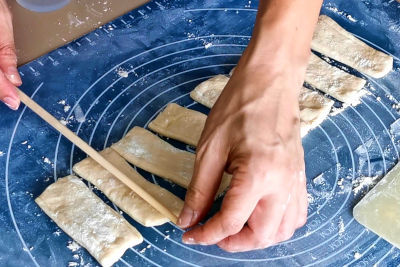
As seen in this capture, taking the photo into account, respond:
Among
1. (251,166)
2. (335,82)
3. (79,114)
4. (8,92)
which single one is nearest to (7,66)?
(8,92)

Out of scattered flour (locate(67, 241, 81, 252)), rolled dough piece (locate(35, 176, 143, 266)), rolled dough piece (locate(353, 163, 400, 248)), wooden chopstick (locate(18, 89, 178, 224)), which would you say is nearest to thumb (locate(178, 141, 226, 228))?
wooden chopstick (locate(18, 89, 178, 224))

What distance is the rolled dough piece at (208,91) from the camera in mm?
1674

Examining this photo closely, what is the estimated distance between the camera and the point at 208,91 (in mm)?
1690

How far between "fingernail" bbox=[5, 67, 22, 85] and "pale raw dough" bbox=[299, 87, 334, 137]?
2.81ft

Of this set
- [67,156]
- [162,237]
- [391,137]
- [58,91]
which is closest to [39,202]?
[67,156]

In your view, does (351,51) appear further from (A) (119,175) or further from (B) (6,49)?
(B) (6,49)

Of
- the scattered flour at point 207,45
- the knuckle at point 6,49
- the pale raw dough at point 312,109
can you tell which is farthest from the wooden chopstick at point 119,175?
the scattered flour at point 207,45

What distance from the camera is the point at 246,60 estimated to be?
1.25 meters

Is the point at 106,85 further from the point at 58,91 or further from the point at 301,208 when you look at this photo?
the point at 301,208

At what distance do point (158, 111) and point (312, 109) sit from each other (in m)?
0.47

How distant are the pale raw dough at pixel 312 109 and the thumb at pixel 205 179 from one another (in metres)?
0.52

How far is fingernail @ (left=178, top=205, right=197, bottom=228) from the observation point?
117 centimetres

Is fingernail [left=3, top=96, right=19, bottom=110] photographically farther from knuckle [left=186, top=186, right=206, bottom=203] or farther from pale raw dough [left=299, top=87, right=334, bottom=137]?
pale raw dough [left=299, top=87, right=334, bottom=137]

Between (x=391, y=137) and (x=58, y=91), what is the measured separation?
1051mm
